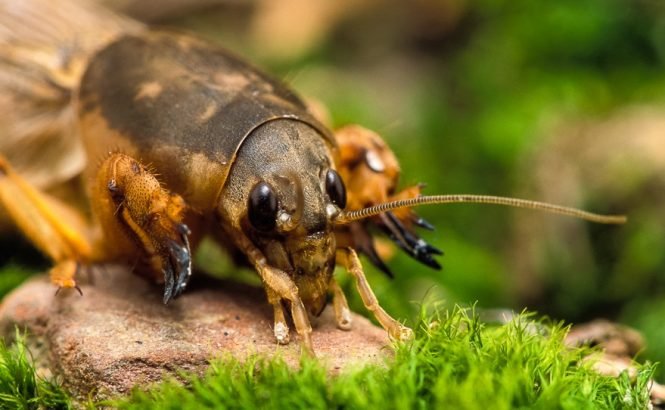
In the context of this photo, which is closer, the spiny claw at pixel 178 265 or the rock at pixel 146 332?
the rock at pixel 146 332

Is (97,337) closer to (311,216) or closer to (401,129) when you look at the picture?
(311,216)

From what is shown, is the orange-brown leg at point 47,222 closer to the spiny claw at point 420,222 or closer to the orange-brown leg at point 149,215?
the orange-brown leg at point 149,215

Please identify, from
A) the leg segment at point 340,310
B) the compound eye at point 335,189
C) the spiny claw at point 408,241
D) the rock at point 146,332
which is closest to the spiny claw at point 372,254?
the spiny claw at point 408,241

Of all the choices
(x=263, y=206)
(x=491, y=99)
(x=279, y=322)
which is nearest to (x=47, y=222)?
(x=263, y=206)

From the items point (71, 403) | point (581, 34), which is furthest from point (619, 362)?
point (581, 34)

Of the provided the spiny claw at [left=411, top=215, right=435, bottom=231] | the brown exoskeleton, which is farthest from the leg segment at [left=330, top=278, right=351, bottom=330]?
the spiny claw at [left=411, top=215, right=435, bottom=231]

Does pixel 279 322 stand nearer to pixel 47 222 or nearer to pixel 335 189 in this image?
pixel 335 189
